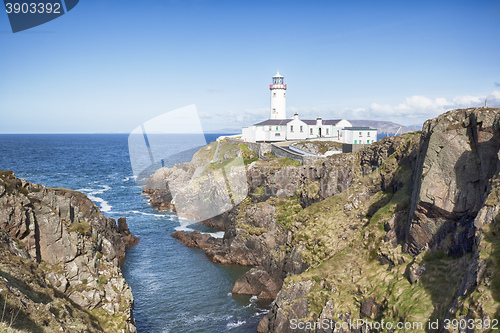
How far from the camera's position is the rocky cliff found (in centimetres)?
2514

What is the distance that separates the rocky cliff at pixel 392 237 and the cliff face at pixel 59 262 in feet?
47.9

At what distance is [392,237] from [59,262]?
2933cm

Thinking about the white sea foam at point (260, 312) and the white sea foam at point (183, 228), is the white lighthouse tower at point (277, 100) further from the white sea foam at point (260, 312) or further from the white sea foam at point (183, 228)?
the white sea foam at point (260, 312)

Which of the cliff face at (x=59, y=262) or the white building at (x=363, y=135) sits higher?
the white building at (x=363, y=135)

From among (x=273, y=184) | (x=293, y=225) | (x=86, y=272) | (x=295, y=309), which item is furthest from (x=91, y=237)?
(x=273, y=184)

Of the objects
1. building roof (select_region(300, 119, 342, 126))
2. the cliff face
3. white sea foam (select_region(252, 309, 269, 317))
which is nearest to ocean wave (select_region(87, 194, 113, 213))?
building roof (select_region(300, 119, 342, 126))

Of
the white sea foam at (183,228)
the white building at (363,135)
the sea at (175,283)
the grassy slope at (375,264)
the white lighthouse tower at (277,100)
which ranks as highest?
the white lighthouse tower at (277,100)

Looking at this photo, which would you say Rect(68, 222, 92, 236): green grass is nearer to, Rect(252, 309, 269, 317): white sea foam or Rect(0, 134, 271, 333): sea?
Rect(0, 134, 271, 333): sea

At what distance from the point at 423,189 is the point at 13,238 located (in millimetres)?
32106

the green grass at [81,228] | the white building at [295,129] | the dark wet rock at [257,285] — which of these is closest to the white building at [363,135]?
the white building at [295,129]

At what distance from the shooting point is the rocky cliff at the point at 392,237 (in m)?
25.1

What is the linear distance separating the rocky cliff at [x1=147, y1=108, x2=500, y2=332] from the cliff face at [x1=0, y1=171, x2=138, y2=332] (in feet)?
47.9

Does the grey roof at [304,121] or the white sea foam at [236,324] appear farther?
the grey roof at [304,121]

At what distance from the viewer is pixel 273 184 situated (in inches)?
2489
